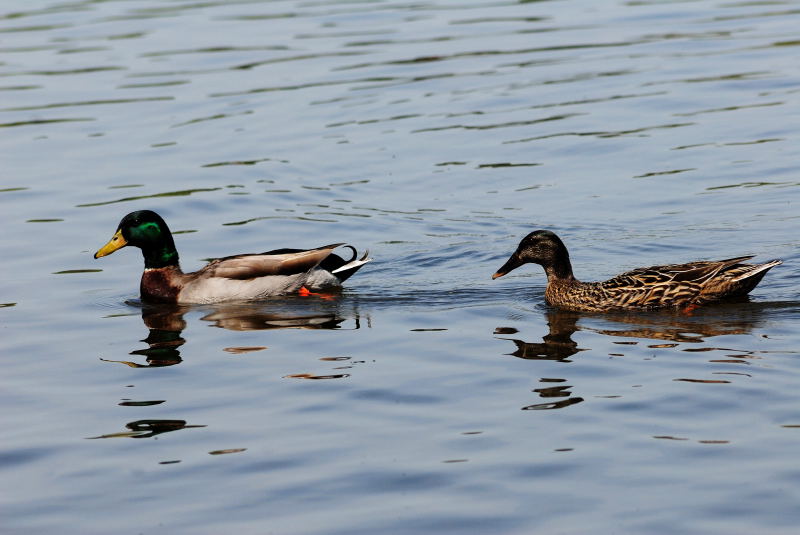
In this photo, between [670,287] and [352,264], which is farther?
[352,264]

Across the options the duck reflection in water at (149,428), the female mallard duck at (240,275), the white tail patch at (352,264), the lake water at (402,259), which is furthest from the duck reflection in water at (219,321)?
the duck reflection in water at (149,428)

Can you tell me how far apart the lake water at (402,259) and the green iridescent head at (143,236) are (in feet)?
1.43

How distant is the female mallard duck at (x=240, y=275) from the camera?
13.4 metres

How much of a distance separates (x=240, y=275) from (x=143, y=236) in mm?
1318

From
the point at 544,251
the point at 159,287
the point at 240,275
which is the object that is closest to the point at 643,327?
the point at 544,251

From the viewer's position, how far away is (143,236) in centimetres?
1412

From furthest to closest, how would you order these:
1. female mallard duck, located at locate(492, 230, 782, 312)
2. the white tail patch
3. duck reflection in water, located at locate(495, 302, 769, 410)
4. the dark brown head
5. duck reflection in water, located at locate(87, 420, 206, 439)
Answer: the white tail patch → the dark brown head → female mallard duck, located at locate(492, 230, 782, 312) → duck reflection in water, located at locate(495, 302, 769, 410) → duck reflection in water, located at locate(87, 420, 206, 439)

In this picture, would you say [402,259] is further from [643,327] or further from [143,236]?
[643,327]

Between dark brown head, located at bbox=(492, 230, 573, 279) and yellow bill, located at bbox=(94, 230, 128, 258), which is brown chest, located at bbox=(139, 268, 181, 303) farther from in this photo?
dark brown head, located at bbox=(492, 230, 573, 279)

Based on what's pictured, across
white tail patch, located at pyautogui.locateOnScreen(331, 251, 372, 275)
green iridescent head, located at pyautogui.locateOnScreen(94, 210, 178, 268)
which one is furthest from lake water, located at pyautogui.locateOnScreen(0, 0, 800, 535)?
green iridescent head, located at pyautogui.locateOnScreen(94, 210, 178, 268)

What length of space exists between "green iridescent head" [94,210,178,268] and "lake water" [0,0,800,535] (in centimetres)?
43

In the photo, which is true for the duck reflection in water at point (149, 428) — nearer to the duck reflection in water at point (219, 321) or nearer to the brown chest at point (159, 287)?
the duck reflection in water at point (219, 321)

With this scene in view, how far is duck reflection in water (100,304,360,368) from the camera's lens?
38.0 feet

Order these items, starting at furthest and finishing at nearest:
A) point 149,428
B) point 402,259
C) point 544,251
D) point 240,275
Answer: point 402,259, point 240,275, point 544,251, point 149,428
